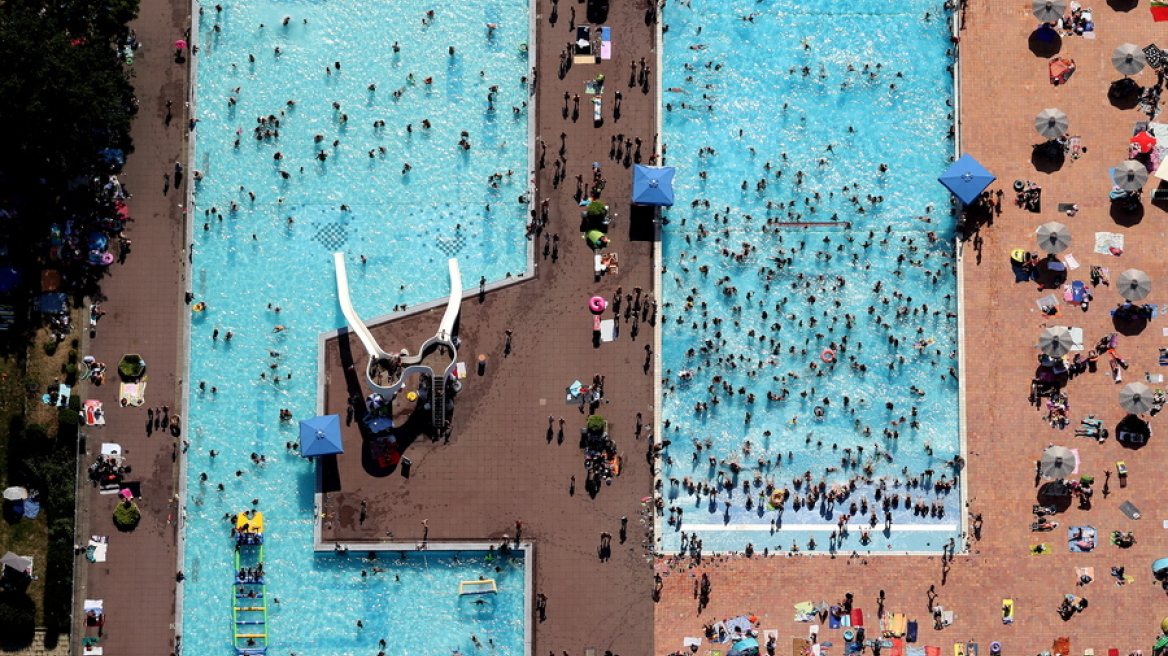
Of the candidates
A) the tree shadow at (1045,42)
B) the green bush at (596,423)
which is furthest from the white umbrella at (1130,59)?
the green bush at (596,423)

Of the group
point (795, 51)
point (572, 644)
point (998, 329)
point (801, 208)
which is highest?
point (795, 51)

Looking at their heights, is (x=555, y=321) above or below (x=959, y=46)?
below

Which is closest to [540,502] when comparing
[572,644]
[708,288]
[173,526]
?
[572,644]

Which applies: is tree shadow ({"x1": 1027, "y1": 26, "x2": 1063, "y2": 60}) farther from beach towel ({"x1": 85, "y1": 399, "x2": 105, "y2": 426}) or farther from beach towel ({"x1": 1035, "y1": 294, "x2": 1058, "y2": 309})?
beach towel ({"x1": 85, "y1": 399, "x2": 105, "y2": 426})

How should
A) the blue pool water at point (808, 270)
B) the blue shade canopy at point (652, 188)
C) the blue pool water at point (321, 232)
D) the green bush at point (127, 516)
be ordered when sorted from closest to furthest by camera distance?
the green bush at point (127, 516)
the blue shade canopy at point (652, 188)
the blue pool water at point (321, 232)
the blue pool water at point (808, 270)

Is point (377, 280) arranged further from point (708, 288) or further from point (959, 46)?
point (959, 46)

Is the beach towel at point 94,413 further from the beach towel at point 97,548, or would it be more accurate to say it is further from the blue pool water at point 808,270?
the blue pool water at point 808,270
